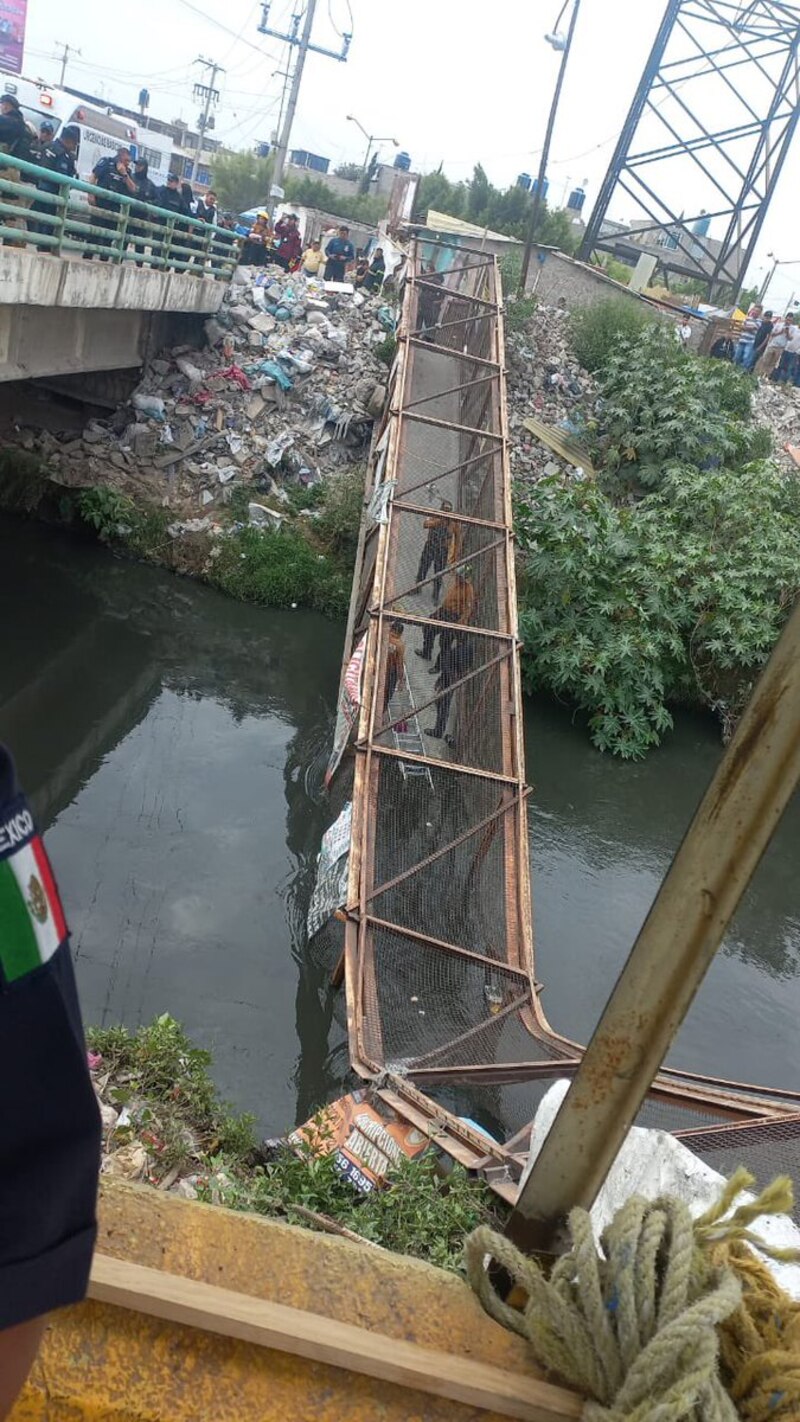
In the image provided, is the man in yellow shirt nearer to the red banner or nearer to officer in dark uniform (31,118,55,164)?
officer in dark uniform (31,118,55,164)

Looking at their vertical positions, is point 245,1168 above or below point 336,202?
below

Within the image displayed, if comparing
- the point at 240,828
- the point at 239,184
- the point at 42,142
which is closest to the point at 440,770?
the point at 240,828

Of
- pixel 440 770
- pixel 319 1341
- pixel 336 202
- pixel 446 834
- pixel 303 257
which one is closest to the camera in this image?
pixel 319 1341

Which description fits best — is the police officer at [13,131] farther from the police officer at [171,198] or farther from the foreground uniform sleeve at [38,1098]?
the foreground uniform sleeve at [38,1098]

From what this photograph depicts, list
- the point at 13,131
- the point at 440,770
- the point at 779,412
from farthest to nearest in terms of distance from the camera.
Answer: the point at 779,412 < the point at 13,131 < the point at 440,770

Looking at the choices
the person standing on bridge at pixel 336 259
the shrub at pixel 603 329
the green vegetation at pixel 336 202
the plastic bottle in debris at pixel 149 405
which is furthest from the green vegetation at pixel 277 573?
the green vegetation at pixel 336 202

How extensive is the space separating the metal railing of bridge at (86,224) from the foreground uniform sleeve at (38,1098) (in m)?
10.8

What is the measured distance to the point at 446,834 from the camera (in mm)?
8266

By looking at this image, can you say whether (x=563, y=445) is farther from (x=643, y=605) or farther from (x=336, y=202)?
(x=336, y=202)

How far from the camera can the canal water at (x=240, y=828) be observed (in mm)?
8070

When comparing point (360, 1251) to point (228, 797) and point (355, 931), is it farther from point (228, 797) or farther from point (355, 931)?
point (228, 797)

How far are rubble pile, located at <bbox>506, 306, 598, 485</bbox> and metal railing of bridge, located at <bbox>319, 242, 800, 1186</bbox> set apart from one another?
5.77 meters

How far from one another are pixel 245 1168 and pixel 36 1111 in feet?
17.6

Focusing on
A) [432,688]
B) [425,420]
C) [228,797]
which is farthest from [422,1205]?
[425,420]
